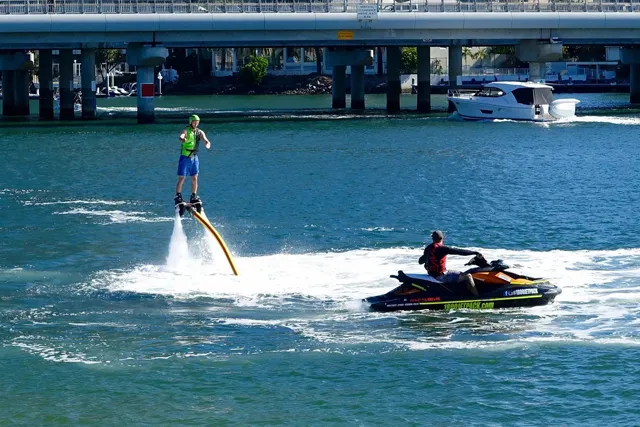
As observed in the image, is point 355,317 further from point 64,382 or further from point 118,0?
point 118,0

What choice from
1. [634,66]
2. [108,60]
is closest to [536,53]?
[634,66]

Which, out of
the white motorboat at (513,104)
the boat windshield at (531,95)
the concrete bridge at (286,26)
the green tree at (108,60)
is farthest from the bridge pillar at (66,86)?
the green tree at (108,60)

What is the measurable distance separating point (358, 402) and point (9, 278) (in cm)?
1385

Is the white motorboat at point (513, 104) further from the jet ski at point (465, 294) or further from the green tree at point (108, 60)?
the green tree at point (108, 60)

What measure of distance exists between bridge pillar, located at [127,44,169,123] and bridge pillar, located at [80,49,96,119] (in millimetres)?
5509

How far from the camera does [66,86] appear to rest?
98.8m

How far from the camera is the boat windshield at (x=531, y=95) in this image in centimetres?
8919

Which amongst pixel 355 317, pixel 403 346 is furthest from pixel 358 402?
pixel 355 317

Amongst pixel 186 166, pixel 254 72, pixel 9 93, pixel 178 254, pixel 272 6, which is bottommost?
pixel 178 254

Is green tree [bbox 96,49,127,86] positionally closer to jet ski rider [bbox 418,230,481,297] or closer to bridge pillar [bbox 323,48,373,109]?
bridge pillar [bbox 323,48,373,109]

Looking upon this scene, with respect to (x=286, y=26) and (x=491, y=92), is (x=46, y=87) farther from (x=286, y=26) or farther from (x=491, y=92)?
(x=491, y=92)

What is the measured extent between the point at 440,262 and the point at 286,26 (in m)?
59.4

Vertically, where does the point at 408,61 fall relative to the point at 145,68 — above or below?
above

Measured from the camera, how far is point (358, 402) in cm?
2331
